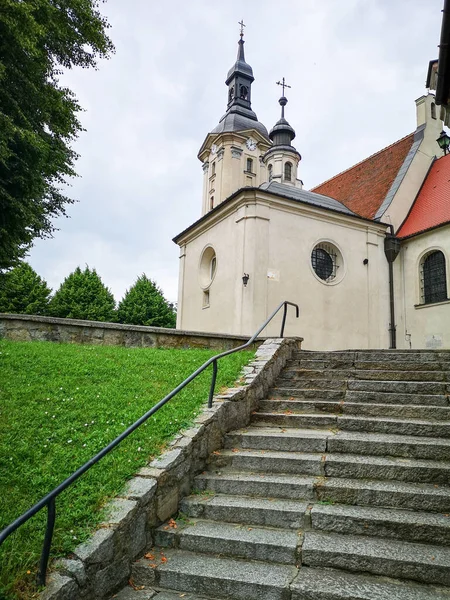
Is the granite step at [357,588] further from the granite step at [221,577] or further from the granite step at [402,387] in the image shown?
the granite step at [402,387]

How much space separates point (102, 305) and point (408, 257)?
80.8 feet

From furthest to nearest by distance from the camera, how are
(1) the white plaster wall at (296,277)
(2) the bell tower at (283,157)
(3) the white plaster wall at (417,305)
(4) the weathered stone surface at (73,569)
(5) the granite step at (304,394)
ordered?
(2) the bell tower at (283,157) → (3) the white plaster wall at (417,305) → (1) the white plaster wall at (296,277) → (5) the granite step at (304,394) → (4) the weathered stone surface at (73,569)

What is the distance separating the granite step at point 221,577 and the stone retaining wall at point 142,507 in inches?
10.2

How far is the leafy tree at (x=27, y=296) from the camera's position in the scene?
103 feet

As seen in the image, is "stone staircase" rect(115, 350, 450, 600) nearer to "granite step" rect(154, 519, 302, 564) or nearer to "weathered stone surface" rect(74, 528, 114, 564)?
"granite step" rect(154, 519, 302, 564)

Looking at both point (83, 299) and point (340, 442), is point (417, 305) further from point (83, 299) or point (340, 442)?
point (83, 299)

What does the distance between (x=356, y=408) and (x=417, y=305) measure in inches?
456

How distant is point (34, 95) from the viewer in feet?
29.7

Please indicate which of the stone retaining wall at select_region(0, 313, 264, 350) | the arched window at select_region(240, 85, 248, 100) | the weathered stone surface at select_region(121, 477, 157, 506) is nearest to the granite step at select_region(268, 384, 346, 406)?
the stone retaining wall at select_region(0, 313, 264, 350)

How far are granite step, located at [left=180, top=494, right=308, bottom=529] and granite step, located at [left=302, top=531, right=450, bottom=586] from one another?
32cm

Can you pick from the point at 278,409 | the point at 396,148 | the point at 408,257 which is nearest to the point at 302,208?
the point at 408,257

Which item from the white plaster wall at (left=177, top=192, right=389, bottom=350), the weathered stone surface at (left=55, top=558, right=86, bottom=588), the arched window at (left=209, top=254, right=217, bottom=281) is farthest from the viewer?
the arched window at (left=209, top=254, right=217, bottom=281)

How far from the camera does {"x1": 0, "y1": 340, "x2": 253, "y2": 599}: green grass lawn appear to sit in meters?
3.33

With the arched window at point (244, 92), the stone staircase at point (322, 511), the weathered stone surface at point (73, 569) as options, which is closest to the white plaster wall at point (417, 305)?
the stone staircase at point (322, 511)
